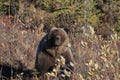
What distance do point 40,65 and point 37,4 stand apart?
36.3 ft

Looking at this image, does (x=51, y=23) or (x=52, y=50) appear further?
(x=51, y=23)

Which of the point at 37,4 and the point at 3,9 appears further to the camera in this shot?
the point at 37,4

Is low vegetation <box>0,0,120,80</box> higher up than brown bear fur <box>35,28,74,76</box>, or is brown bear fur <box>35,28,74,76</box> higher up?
brown bear fur <box>35,28,74,76</box>

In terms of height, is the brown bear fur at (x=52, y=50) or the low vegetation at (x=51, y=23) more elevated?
the brown bear fur at (x=52, y=50)

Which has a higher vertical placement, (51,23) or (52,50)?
(52,50)

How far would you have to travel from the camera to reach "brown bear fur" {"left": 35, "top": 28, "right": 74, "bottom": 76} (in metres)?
8.42

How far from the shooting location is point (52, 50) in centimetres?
855

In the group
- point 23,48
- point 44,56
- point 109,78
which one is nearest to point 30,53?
point 23,48

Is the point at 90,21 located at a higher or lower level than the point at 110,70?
lower

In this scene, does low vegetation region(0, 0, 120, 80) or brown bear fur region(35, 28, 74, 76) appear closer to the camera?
brown bear fur region(35, 28, 74, 76)

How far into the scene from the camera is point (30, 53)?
33.3 feet

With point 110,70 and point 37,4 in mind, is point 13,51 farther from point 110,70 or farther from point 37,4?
point 37,4

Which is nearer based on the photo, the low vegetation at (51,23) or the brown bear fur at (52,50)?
the brown bear fur at (52,50)

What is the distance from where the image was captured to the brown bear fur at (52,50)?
27.6 ft
